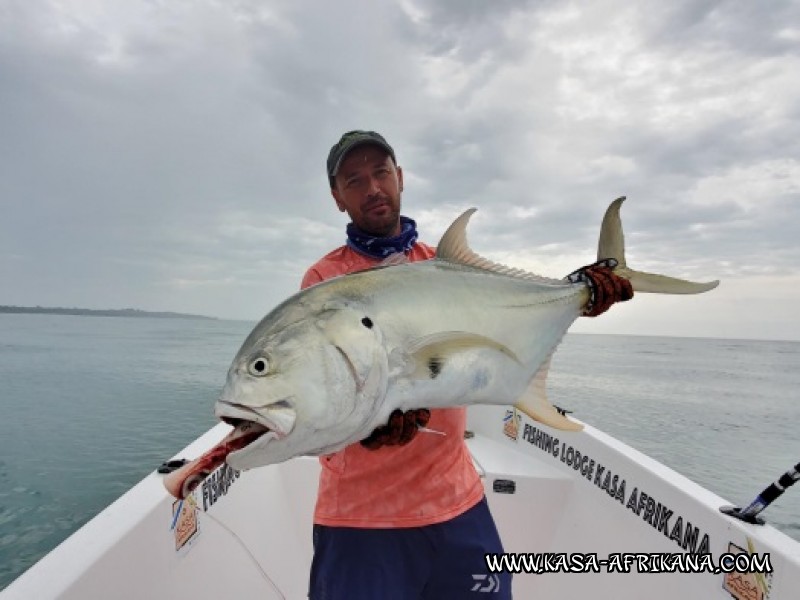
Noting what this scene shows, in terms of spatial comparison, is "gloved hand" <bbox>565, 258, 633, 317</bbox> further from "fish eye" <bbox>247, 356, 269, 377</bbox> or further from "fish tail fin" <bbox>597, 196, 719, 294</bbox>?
"fish eye" <bbox>247, 356, 269, 377</bbox>

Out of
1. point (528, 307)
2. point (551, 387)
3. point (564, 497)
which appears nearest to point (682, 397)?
point (551, 387)

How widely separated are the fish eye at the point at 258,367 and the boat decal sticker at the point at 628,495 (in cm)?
279

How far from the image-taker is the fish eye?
1484mm

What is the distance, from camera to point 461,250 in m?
2.20

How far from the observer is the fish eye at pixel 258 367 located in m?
1.48

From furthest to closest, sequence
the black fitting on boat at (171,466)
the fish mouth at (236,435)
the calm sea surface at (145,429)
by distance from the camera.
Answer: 1. the calm sea surface at (145,429)
2. the black fitting on boat at (171,466)
3. the fish mouth at (236,435)

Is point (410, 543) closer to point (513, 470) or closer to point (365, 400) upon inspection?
point (365, 400)

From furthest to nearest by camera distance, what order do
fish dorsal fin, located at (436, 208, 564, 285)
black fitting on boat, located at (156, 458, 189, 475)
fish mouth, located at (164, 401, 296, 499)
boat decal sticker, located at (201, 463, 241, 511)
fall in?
boat decal sticker, located at (201, 463, 241, 511) < black fitting on boat, located at (156, 458, 189, 475) < fish dorsal fin, located at (436, 208, 564, 285) < fish mouth, located at (164, 401, 296, 499)

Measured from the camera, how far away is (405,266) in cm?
196

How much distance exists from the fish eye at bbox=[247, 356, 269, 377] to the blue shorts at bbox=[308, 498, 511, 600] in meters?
1.01

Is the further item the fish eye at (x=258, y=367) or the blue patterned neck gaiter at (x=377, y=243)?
the blue patterned neck gaiter at (x=377, y=243)

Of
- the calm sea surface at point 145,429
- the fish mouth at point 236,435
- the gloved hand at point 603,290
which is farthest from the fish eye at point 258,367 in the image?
the calm sea surface at point 145,429

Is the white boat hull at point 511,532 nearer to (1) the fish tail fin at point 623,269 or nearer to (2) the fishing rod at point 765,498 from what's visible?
(2) the fishing rod at point 765,498

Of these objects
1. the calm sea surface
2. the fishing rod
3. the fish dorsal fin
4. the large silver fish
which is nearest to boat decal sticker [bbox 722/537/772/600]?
the fishing rod
